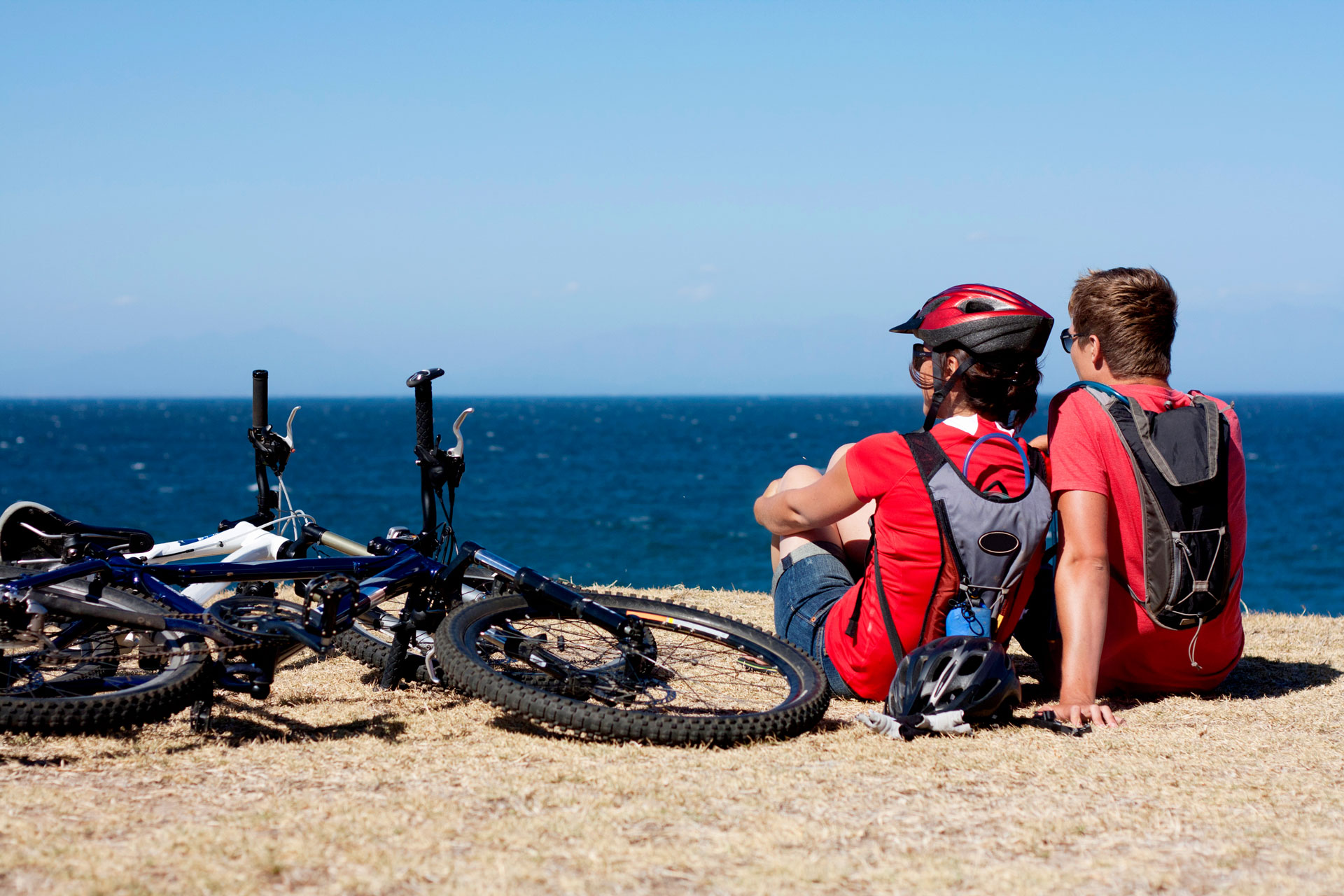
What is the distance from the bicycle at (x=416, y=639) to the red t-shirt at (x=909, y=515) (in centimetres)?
39

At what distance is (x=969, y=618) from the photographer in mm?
4016

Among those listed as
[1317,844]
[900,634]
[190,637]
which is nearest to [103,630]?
[190,637]

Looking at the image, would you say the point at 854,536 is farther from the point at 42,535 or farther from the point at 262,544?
the point at 42,535

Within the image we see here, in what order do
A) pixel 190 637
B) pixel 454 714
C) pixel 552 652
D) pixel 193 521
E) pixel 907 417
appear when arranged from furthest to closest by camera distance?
pixel 907 417 < pixel 193 521 < pixel 552 652 < pixel 454 714 < pixel 190 637

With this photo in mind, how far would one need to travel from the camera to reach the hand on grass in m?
4.14

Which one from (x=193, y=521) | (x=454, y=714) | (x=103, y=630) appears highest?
(x=103, y=630)

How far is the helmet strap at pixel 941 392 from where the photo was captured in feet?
13.4

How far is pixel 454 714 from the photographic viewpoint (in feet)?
13.9

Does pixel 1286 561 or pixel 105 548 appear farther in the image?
pixel 1286 561

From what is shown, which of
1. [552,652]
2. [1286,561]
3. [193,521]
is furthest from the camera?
[193,521]

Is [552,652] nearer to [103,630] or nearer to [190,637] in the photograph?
[190,637]

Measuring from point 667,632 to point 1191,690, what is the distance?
7.75 ft

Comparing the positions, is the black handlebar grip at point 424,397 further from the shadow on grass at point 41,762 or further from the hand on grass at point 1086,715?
the hand on grass at point 1086,715

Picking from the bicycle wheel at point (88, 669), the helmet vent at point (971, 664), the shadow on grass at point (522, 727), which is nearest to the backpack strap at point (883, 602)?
the helmet vent at point (971, 664)
